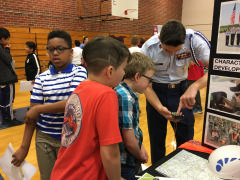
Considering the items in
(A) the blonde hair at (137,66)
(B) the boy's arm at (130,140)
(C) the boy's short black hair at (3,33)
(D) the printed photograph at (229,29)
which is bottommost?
(B) the boy's arm at (130,140)

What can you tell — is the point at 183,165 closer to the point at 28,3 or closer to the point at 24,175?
the point at 24,175

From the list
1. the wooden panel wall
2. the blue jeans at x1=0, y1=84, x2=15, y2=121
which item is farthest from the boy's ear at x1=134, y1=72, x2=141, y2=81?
the wooden panel wall

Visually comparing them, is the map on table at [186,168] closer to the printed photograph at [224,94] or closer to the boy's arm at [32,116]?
the printed photograph at [224,94]

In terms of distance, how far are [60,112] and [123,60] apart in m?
0.64

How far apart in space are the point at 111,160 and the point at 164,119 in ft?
3.70

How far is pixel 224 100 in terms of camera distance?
3.28 feet

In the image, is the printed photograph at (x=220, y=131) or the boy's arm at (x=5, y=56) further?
the boy's arm at (x=5, y=56)

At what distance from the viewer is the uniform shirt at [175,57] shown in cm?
160

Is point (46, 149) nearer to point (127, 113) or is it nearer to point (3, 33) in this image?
point (127, 113)

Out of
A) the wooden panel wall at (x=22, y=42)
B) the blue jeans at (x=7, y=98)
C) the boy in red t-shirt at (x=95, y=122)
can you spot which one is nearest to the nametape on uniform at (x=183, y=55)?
the boy in red t-shirt at (x=95, y=122)

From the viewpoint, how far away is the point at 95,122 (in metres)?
0.76

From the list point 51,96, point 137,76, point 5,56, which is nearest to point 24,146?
point 51,96

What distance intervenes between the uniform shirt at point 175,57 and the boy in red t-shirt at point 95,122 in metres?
0.91

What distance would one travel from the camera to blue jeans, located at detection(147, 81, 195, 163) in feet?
5.64
